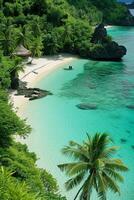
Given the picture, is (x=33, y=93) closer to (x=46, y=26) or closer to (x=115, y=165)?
(x=115, y=165)

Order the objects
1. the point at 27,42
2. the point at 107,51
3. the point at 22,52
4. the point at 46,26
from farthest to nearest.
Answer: the point at 46,26 → the point at 107,51 → the point at 27,42 → the point at 22,52

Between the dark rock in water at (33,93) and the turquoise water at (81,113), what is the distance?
3.81ft

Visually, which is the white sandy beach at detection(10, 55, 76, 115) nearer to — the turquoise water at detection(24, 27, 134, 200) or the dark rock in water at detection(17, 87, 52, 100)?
the dark rock in water at detection(17, 87, 52, 100)

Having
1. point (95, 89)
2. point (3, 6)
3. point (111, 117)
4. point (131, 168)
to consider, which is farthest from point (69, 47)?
point (131, 168)

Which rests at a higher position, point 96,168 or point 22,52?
point 96,168

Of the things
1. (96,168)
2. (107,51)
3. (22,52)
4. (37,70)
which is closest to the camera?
(96,168)

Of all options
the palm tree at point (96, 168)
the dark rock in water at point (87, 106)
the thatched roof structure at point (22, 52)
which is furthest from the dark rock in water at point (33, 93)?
the palm tree at point (96, 168)

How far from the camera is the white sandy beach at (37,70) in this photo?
6223 centimetres

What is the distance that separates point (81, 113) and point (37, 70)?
25635mm

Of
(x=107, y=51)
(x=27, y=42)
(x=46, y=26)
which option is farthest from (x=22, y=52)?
(x=107, y=51)

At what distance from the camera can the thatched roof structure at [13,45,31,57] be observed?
260 feet

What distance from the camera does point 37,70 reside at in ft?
270

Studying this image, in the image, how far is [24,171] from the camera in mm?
31875

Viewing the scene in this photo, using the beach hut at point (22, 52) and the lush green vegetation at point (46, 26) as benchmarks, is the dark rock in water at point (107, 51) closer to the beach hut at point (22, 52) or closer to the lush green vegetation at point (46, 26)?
the lush green vegetation at point (46, 26)
